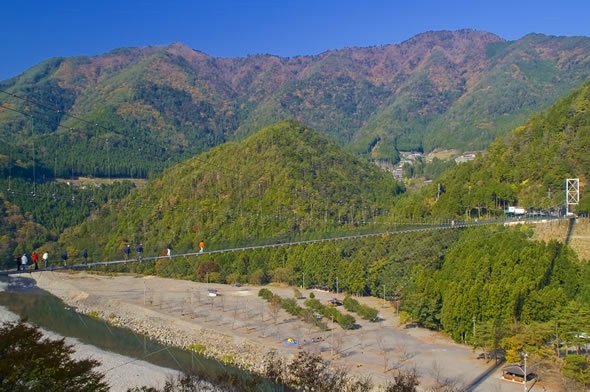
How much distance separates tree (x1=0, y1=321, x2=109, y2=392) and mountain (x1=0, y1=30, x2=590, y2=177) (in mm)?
51277

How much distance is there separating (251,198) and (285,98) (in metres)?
80.9

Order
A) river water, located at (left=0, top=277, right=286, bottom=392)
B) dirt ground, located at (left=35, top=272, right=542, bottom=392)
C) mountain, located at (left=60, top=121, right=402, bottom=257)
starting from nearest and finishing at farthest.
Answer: dirt ground, located at (left=35, top=272, right=542, bottom=392) < river water, located at (left=0, top=277, right=286, bottom=392) < mountain, located at (left=60, top=121, right=402, bottom=257)

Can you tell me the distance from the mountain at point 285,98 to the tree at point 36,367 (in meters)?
51.3

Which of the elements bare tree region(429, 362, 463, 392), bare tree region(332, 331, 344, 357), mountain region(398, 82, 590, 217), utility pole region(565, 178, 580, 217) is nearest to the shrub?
bare tree region(332, 331, 344, 357)

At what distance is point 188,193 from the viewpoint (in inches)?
1759

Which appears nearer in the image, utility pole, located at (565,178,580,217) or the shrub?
utility pole, located at (565,178,580,217)

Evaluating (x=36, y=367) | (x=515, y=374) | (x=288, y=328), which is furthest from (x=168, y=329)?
(x=36, y=367)

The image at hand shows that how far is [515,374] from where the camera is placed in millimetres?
15562

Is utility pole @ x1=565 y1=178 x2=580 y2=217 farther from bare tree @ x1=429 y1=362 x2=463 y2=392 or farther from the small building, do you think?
bare tree @ x1=429 y1=362 x2=463 y2=392

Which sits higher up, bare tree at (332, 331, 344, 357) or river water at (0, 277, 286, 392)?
bare tree at (332, 331, 344, 357)

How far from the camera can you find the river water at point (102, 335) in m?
18.0

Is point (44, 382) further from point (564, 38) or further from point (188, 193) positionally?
point (564, 38)

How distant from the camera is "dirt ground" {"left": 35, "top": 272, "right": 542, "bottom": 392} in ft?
55.7

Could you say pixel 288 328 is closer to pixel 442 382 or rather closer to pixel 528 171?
pixel 442 382
